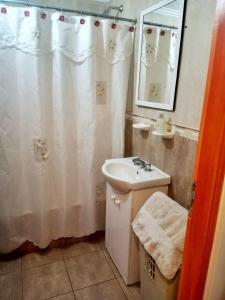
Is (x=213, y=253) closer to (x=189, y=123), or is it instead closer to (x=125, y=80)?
(x=189, y=123)

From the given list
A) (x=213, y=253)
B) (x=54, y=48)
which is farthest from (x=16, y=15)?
(x=213, y=253)

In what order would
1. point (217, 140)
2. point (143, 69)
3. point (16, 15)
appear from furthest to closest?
point (143, 69)
point (16, 15)
point (217, 140)

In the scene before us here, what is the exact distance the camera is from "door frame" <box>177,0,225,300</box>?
0.60 meters

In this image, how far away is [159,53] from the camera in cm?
162

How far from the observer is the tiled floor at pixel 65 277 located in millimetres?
1553

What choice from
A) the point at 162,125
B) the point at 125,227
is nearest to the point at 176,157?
the point at 162,125

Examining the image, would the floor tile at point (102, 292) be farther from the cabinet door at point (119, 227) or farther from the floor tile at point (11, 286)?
the floor tile at point (11, 286)

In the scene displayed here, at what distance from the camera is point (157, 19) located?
1.60 m

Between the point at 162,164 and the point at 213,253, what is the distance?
922 mm

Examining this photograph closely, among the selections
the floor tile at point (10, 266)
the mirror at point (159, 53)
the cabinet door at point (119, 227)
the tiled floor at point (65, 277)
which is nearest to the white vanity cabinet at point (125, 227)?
the cabinet door at point (119, 227)

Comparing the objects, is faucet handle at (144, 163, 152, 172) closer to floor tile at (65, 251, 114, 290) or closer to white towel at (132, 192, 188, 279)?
white towel at (132, 192, 188, 279)

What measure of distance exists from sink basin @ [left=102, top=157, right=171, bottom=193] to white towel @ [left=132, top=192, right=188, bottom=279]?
12cm

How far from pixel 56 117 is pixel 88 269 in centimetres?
125

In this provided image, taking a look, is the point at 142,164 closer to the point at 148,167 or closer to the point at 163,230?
the point at 148,167
